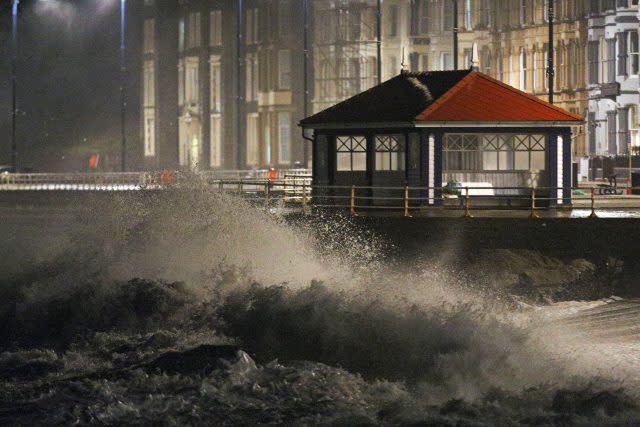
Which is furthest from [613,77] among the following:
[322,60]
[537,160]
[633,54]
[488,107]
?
[488,107]

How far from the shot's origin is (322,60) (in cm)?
8250

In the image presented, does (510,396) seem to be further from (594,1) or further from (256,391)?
(594,1)

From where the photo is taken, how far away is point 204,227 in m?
32.3

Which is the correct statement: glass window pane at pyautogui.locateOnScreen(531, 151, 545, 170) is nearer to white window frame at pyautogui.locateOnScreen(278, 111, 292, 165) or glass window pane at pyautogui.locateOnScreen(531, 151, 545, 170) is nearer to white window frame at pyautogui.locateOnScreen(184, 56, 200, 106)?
white window frame at pyautogui.locateOnScreen(278, 111, 292, 165)

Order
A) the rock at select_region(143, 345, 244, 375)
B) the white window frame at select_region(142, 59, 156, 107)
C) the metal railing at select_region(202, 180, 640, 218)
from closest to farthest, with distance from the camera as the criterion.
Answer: the rock at select_region(143, 345, 244, 375) < the metal railing at select_region(202, 180, 640, 218) < the white window frame at select_region(142, 59, 156, 107)

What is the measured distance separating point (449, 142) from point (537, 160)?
254cm

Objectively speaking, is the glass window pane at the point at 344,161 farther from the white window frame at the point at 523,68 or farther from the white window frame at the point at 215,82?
the white window frame at the point at 215,82

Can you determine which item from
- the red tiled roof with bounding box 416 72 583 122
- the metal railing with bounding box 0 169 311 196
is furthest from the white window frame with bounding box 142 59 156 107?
the red tiled roof with bounding box 416 72 583 122

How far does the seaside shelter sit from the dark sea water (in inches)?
229

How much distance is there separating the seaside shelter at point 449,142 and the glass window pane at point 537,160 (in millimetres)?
28

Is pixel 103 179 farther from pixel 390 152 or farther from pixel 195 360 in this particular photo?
pixel 195 360

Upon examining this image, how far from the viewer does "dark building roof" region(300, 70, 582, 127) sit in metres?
37.7

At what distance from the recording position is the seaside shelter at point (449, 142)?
124 ft

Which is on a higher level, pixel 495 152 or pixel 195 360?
pixel 495 152
